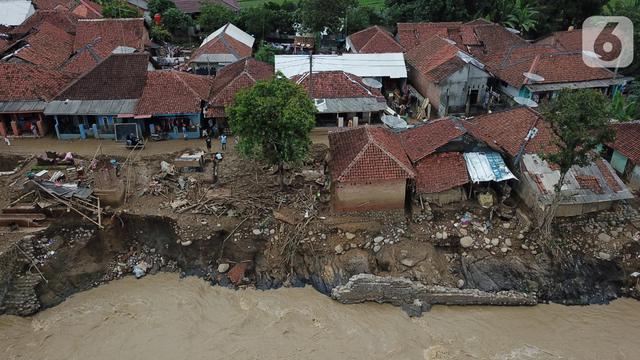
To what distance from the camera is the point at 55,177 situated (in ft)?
79.7

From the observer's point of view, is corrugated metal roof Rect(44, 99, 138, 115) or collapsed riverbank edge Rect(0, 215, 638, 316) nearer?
collapsed riverbank edge Rect(0, 215, 638, 316)

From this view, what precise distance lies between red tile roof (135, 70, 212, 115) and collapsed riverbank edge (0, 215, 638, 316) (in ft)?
27.5

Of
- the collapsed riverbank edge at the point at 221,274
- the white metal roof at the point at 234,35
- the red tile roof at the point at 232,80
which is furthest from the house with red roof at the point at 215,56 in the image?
the collapsed riverbank edge at the point at 221,274

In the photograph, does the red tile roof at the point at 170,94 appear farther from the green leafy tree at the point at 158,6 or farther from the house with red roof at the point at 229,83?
the green leafy tree at the point at 158,6

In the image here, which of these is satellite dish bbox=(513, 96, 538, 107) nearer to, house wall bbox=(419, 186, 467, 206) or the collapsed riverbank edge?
house wall bbox=(419, 186, 467, 206)

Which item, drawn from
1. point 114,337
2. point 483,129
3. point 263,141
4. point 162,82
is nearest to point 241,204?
point 263,141

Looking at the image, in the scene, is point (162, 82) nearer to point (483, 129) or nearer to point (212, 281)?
point (212, 281)

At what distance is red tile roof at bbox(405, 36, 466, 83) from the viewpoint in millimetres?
31047

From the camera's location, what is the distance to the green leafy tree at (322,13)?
138 ft

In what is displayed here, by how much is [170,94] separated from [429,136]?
A: 15.2 meters

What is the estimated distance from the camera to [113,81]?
29719mm

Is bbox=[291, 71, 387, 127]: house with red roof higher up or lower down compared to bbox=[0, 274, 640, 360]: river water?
higher up

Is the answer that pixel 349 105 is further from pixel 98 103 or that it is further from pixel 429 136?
pixel 98 103

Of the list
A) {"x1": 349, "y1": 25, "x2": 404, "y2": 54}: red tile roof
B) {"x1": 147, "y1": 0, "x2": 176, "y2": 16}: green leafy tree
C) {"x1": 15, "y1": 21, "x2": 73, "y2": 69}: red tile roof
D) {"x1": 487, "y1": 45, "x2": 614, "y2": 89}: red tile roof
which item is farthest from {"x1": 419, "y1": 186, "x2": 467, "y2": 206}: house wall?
{"x1": 147, "y1": 0, "x2": 176, "y2": 16}: green leafy tree
